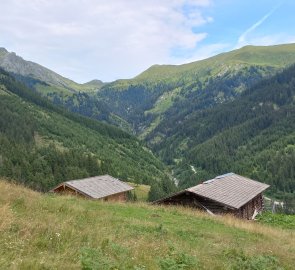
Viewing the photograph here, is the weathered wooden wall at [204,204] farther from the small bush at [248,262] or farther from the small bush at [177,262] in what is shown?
the small bush at [177,262]

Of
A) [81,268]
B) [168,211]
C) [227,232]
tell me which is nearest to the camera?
[81,268]

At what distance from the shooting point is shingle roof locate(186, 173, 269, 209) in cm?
3831

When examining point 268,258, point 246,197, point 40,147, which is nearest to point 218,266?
point 268,258

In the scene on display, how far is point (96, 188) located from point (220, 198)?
69.8ft

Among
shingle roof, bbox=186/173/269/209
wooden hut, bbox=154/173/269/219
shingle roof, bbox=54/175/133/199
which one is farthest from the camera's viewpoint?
shingle roof, bbox=54/175/133/199

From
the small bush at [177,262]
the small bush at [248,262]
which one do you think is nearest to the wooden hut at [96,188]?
the small bush at [248,262]

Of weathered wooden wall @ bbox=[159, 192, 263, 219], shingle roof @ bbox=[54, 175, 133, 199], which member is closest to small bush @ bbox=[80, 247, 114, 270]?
weathered wooden wall @ bbox=[159, 192, 263, 219]

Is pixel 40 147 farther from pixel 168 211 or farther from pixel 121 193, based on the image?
pixel 168 211

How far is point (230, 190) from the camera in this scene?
42.5 m

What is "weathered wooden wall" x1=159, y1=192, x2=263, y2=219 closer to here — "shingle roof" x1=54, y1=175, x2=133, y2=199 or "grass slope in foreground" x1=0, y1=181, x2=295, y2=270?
"shingle roof" x1=54, y1=175, x2=133, y2=199

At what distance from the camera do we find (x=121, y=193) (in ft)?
198

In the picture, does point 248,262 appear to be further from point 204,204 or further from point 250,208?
point 250,208

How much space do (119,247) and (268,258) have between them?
218 inches

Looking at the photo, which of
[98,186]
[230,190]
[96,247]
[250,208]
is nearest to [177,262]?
[96,247]
